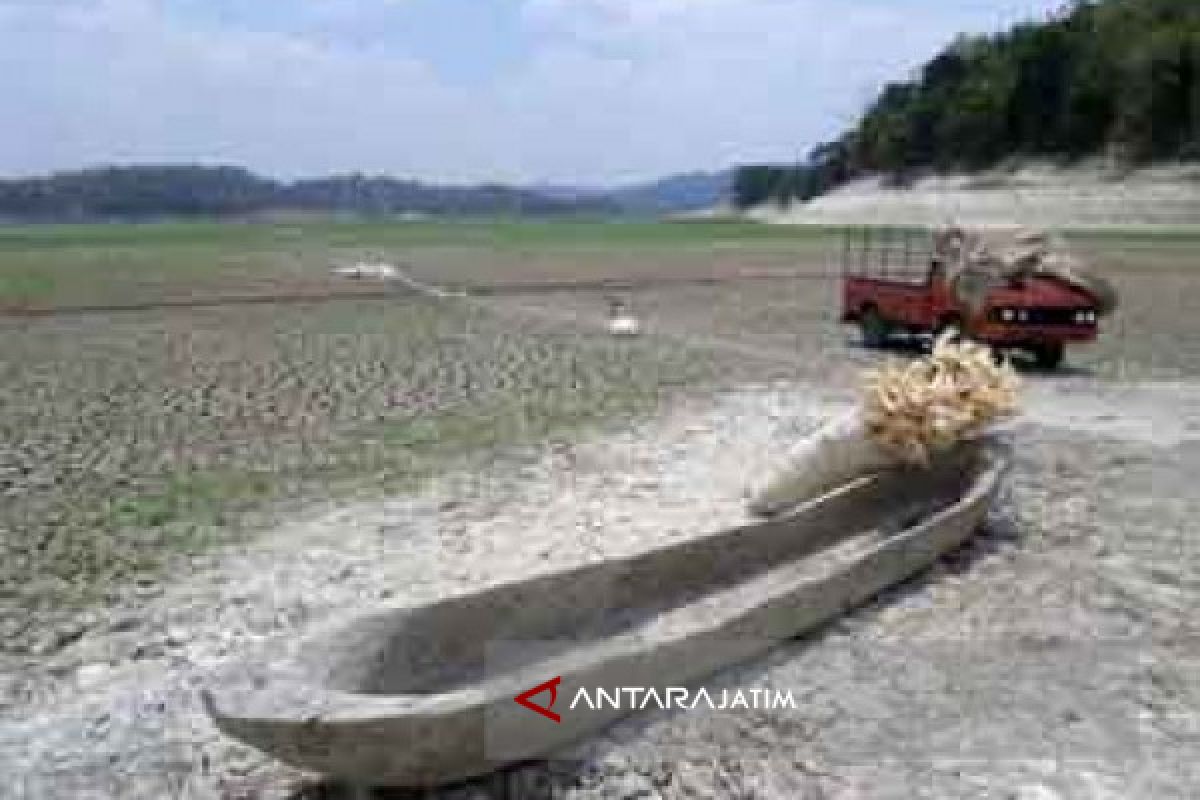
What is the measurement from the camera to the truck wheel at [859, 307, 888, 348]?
1659 centimetres

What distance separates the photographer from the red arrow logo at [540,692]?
373 centimetres

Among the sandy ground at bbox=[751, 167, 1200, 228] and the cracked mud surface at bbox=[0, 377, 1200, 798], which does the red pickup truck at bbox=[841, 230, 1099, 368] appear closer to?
the cracked mud surface at bbox=[0, 377, 1200, 798]

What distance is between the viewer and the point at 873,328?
55.1 ft

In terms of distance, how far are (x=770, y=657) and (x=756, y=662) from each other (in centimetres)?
10

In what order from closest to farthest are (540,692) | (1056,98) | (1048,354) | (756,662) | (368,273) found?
(540,692) < (756,662) < (1048,354) < (368,273) < (1056,98)

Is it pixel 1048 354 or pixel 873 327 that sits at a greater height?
pixel 873 327

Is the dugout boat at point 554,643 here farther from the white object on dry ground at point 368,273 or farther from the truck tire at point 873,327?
the white object on dry ground at point 368,273

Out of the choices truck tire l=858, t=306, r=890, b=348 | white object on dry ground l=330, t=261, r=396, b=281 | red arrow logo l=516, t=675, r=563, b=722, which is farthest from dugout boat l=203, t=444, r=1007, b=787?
white object on dry ground l=330, t=261, r=396, b=281

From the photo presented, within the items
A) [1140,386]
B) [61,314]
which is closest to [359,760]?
[1140,386]

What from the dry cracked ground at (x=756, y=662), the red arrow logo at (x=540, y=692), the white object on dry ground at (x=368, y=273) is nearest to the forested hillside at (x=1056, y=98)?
the white object on dry ground at (x=368, y=273)

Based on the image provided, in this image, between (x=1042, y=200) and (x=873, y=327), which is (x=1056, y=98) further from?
(x=873, y=327)

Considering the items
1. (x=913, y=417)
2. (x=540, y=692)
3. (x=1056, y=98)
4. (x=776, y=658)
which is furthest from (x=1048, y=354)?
(x=1056, y=98)

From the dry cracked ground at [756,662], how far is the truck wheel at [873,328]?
6.64 metres

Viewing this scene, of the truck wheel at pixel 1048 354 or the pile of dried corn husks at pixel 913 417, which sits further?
the truck wheel at pixel 1048 354
